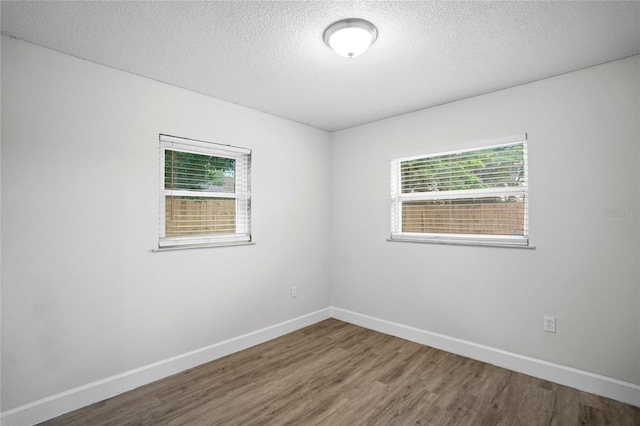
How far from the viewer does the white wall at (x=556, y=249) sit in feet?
7.76

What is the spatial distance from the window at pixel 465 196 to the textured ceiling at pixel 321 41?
0.66 meters

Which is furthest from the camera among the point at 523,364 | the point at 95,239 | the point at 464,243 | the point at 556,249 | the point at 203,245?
the point at 464,243

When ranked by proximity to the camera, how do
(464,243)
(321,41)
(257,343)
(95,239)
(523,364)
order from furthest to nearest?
(257,343), (464,243), (523,364), (95,239), (321,41)

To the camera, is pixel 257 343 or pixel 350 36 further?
pixel 257 343

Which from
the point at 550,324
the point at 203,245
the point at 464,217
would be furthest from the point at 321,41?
the point at 550,324

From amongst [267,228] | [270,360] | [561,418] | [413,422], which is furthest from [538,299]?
[267,228]

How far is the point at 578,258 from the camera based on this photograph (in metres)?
2.54

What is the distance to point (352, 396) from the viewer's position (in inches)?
95.6

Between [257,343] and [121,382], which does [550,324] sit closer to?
[257,343]

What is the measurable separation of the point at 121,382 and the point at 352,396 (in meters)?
1.83

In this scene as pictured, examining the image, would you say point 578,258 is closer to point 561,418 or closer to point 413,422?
point 561,418

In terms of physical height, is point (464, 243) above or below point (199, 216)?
below

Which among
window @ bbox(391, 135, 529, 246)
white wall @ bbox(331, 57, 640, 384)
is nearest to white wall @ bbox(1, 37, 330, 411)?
window @ bbox(391, 135, 529, 246)

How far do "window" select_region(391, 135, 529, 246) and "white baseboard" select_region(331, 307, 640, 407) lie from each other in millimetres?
1014
